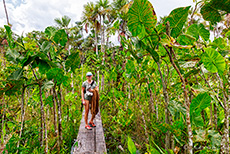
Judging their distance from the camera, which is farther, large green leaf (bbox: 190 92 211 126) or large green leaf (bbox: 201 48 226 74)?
large green leaf (bbox: 190 92 211 126)

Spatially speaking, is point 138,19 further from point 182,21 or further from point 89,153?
point 89,153

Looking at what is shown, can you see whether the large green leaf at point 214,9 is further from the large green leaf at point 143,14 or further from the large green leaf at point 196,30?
the large green leaf at point 143,14

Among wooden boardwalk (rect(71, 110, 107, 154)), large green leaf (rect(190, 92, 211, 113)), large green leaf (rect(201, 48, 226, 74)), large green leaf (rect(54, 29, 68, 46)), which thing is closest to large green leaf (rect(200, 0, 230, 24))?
large green leaf (rect(201, 48, 226, 74))

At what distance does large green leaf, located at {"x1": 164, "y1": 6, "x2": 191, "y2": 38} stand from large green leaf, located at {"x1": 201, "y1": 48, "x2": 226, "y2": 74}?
114mm

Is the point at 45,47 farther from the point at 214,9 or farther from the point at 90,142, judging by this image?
the point at 90,142

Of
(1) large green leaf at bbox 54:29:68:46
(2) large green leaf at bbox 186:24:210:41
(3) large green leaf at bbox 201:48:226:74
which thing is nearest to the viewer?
(3) large green leaf at bbox 201:48:226:74

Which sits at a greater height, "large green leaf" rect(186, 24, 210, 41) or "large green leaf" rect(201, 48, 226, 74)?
"large green leaf" rect(186, 24, 210, 41)

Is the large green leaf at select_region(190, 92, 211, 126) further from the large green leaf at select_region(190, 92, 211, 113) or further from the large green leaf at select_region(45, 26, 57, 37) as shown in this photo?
the large green leaf at select_region(45, 26, 57, 37)

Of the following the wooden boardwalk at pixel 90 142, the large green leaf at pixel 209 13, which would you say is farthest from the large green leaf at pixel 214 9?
the wooden boardwalk at pixel 90 142

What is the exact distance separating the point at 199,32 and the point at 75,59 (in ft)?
1.66

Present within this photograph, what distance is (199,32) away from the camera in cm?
46

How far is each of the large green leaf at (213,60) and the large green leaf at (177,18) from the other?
4.5 inches

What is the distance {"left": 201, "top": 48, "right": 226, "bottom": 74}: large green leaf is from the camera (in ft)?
1.15

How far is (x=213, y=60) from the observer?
366 mm
